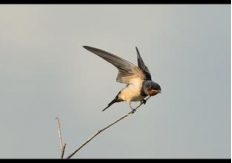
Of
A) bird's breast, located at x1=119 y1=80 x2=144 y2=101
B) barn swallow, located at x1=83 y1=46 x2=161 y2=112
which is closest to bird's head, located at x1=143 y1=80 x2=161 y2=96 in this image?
barn swallow, located at x1=83 y1=46 x2=161 y2=112

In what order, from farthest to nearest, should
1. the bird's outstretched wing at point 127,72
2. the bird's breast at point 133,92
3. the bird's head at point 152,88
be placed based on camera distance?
the bird's breast at point 133,92 → the bird's outstretched wing at point 127,72 → the bird's head at point 152,88

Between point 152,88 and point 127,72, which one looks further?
point 127,72

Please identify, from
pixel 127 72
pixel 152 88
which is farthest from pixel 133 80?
pixel 152 88

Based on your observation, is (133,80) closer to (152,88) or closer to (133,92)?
(133,92)

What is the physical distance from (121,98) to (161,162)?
3.02 metres

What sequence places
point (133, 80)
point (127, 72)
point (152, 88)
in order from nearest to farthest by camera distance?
point (152, 88), point (127, 72), point (133, 80)

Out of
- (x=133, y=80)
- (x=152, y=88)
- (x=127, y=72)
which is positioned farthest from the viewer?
(x=133, y=80)

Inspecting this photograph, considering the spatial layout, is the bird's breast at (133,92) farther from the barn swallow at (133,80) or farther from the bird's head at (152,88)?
the bird's head at (152,88)

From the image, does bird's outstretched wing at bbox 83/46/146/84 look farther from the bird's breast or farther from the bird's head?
the bird's head

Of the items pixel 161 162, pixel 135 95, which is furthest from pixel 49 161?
pixel 135 95

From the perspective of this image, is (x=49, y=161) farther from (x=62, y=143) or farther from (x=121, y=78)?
(x=121, y=78)

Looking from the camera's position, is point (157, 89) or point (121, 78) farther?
point (121, 78)

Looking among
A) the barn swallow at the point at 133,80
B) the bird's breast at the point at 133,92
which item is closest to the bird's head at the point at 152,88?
the barn swallow at the point at 133,80

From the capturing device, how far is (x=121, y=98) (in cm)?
593
